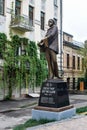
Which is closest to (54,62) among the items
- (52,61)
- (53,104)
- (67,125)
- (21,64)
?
(52,61)

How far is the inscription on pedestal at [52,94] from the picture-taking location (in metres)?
13.3

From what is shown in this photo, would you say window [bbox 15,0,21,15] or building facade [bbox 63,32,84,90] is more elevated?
window [bbox 15,0,21,15]

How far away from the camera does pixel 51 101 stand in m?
13.4

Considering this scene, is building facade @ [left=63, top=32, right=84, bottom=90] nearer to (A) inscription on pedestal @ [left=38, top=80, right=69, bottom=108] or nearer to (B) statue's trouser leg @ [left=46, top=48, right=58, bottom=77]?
(B) statue's trouser leg @ [left=46, top=48, right=58, bottom=77]

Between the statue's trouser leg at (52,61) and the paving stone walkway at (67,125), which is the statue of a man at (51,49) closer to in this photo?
the statue's trouser leg at (52,61)

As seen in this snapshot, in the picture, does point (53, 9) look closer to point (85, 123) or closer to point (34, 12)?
point (34, 12)

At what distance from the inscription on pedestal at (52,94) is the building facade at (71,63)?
21.8 metres

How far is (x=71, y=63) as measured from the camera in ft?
126

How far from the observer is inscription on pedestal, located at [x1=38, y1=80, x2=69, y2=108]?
13.3 meters

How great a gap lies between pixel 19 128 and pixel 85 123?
8.08 feet

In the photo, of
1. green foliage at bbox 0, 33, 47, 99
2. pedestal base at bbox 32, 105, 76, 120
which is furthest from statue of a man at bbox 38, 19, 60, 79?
green foliage at bbox 0, 33, 47, 99

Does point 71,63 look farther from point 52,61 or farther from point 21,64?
point 52,61

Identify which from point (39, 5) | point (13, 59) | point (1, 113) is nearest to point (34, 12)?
point (39, 5)

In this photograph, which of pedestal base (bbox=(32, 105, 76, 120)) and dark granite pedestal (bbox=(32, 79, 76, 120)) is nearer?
pedestal base (bbox=(32, 105, 76, 120))
